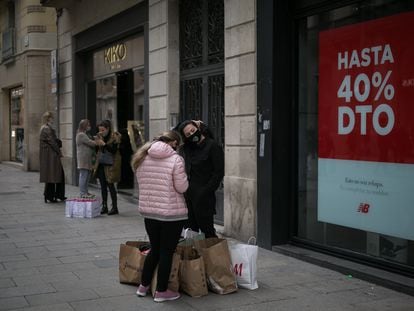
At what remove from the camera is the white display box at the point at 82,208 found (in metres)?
10.6

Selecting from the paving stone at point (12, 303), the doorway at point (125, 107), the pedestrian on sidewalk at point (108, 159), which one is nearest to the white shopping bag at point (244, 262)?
the paving stone at point (12, 303)

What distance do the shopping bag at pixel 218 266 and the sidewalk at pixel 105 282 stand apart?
0.31 ft

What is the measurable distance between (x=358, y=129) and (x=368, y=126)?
0.54 ft

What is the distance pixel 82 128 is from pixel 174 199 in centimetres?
681

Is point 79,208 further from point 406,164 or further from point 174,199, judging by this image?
point 406,164

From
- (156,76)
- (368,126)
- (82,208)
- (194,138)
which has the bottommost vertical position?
(82,208)

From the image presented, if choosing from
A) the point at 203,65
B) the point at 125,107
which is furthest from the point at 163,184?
the point at 125,107

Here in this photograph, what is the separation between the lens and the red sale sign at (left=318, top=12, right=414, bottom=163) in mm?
6109

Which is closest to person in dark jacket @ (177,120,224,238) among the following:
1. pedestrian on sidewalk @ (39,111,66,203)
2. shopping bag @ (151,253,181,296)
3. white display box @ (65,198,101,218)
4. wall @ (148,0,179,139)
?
shopping bag @ (151,253,181,296)

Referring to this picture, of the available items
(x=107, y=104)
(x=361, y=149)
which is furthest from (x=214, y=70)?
(x=107, y=104)

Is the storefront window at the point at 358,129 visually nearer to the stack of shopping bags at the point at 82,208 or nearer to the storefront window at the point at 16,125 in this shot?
the stack of shopping bags at the point at 82,208

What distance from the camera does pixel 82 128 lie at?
11750 mm

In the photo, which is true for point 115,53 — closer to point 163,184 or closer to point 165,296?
point 163,184

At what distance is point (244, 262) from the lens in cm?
577
